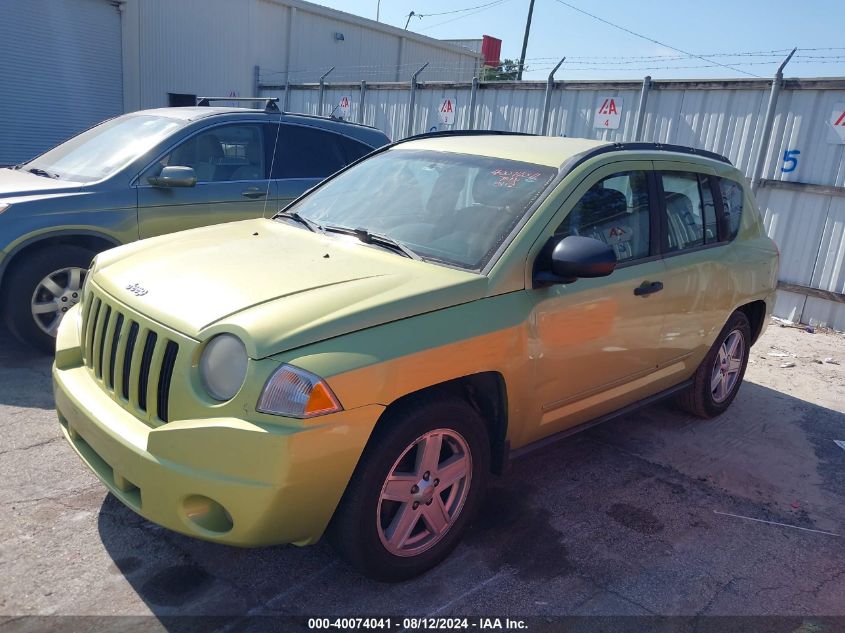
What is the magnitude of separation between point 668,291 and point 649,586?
1.68 meters

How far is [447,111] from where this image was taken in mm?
13102

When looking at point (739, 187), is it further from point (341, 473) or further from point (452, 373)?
point (341, 473)

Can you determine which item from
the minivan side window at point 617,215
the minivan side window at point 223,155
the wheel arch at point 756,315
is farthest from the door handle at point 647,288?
the minivan side window at point 223,155

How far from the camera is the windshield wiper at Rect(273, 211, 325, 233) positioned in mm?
3777

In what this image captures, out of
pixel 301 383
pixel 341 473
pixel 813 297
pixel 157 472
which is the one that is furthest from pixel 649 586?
pixel 813 297

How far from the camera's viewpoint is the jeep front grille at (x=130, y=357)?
104 inches

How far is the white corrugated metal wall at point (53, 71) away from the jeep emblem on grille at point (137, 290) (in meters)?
16.6

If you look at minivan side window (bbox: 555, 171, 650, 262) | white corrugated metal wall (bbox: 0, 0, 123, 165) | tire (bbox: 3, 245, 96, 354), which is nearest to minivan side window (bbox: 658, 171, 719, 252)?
minivan side window (bbox: 555, 171, 650, 262)

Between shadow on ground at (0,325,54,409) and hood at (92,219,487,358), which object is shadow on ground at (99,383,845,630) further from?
shadow on ground at (0,325,54,409)

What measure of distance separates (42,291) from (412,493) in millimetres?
3671

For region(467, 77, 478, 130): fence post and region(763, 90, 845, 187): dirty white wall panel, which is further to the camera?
region(467, 77, 478, 130): fence post

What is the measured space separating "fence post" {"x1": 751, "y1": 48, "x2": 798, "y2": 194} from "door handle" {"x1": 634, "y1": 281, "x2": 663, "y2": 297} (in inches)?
226

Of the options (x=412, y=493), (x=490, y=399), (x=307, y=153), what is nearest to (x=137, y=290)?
(x=412, y=493)

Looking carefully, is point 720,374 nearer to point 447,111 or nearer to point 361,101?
point 447,111
